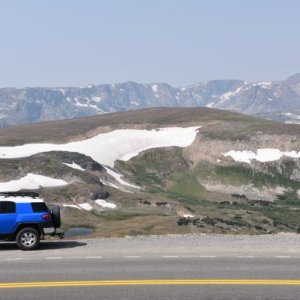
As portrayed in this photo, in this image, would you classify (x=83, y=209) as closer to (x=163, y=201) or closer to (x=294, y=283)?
(x=163, y=201)

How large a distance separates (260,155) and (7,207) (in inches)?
6125

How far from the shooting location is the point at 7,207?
21.3m

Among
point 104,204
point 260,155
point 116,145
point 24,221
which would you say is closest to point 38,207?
point 24,221

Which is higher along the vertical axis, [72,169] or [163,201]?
[72,169]

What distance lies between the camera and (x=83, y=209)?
115 meters

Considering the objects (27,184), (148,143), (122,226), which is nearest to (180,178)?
(148,143)

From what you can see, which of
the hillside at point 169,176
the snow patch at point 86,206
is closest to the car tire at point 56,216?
the hillside at point 169,176

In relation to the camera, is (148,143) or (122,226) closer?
(122,226)

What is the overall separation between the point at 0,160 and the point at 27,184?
2139cm

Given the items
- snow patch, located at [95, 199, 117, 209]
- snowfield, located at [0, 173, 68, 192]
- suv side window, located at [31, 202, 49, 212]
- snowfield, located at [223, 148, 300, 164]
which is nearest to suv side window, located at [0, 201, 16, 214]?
suv side window, located at [31, 202, 49, 212]

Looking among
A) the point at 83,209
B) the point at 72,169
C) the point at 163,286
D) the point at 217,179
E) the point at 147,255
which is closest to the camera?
the point at 163,286

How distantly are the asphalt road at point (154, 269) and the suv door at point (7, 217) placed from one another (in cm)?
92

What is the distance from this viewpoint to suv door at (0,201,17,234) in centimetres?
2098

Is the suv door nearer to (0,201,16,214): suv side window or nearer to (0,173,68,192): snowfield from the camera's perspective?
(0,201,16,214): suv side window
